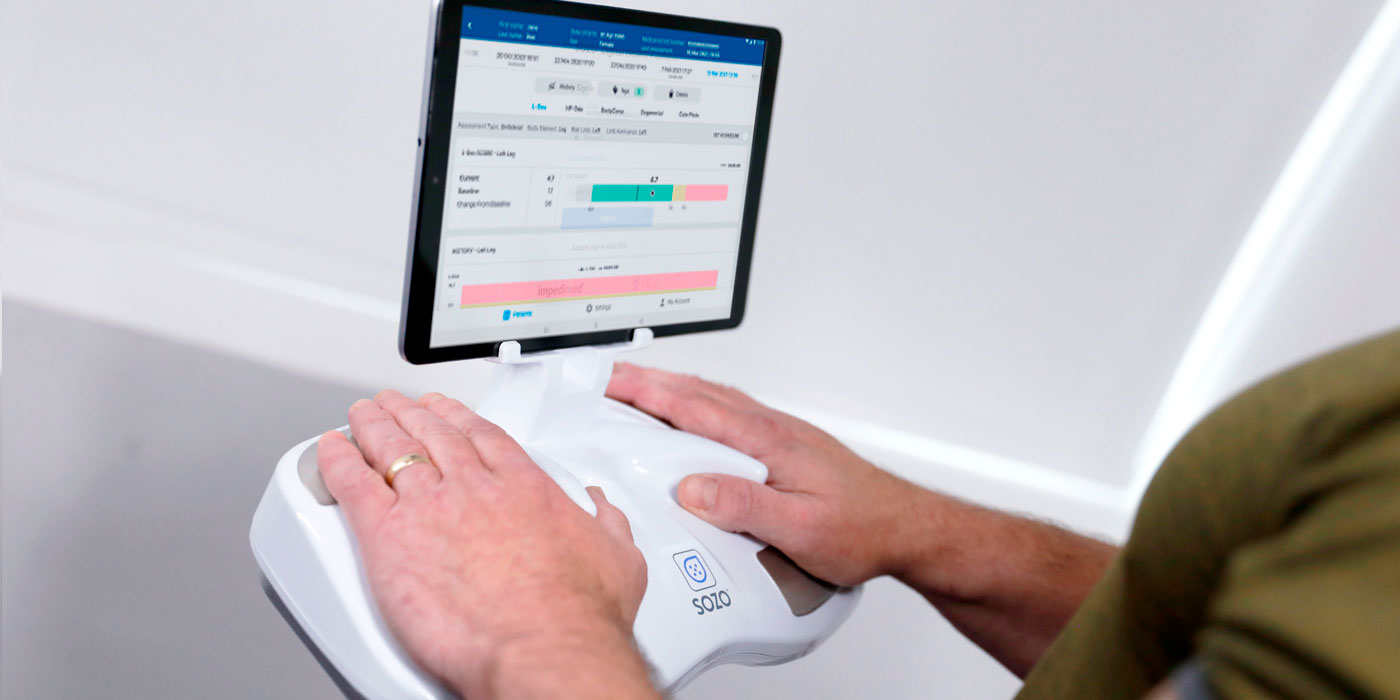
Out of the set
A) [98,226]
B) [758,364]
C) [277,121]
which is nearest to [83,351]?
[98,226]

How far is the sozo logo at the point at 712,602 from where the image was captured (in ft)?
2.73

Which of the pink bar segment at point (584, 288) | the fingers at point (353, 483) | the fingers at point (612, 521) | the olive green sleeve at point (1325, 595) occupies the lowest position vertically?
the fingers at point (612, 521)

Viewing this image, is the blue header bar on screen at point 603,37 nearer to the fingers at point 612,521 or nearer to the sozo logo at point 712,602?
the fingers at point 612,521

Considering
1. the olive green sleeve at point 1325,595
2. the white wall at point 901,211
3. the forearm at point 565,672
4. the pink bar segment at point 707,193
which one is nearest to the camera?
the olive green sleeve at point 1325,595

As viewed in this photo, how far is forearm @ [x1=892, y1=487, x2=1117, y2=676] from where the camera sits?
39.7 inches

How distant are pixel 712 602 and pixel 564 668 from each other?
0.31 metres

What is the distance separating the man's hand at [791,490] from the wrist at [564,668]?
12.6 inches

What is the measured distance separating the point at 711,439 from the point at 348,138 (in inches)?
45.2

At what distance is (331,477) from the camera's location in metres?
0.71

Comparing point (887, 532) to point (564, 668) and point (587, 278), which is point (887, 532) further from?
→ point (564, 668)

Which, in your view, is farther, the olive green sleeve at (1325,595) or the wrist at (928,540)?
the wrist at (928,540)

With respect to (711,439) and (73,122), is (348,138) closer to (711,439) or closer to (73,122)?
(73,122)

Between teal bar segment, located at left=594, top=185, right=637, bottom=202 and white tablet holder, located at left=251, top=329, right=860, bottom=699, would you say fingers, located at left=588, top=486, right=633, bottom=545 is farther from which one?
teal bar segment, located at left=594, top=185, right=637, bottom=202

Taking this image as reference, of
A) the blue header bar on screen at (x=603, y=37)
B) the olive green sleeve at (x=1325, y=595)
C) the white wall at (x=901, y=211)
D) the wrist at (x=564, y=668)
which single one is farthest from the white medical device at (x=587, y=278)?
the white wall at (x=901, y=211)
